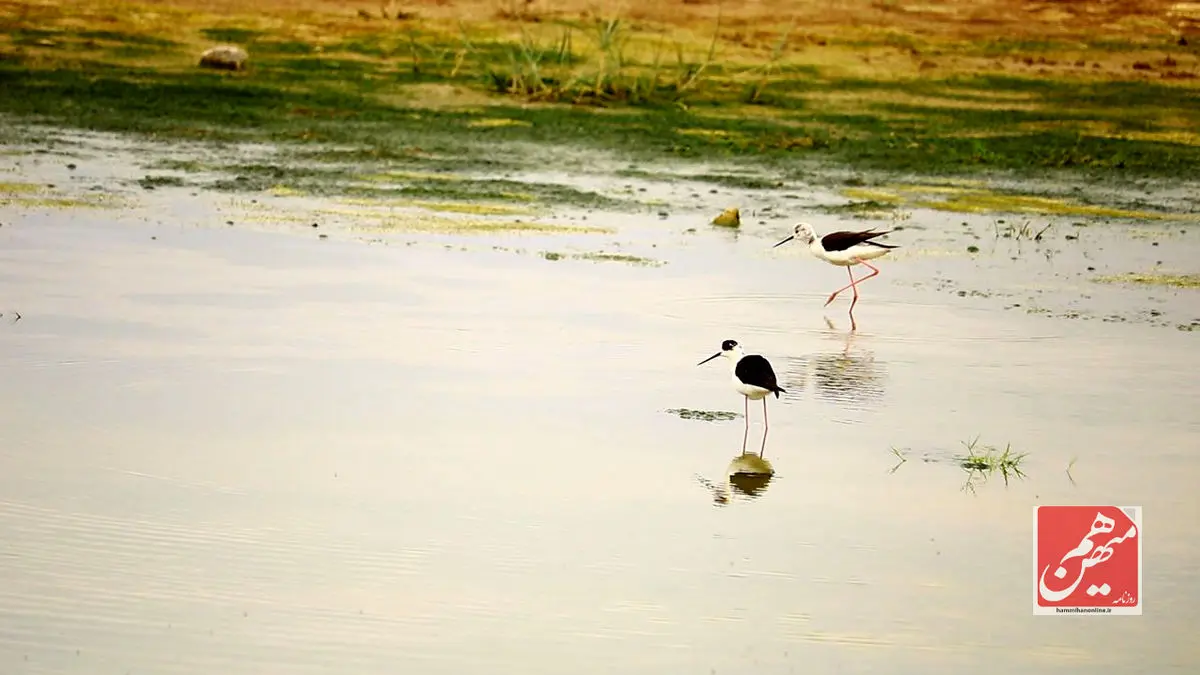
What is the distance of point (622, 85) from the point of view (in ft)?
83.2

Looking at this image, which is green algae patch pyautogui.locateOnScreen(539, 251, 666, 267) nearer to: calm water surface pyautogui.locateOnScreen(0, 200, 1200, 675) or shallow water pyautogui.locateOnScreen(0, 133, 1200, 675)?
shallow water pyautogui.locateOnScreen(0, 133, 1200, 675)

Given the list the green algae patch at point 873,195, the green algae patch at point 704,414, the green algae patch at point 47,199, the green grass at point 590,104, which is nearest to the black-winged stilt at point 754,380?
the green algae patch at point 704,414

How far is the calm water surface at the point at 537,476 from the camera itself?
20.5 ft

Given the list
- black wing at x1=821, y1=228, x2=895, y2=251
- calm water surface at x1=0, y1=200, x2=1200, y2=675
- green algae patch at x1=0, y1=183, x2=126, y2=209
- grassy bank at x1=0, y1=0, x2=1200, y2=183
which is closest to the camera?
calm water surface at x1=0, y1=200, x2=1200, y2=675

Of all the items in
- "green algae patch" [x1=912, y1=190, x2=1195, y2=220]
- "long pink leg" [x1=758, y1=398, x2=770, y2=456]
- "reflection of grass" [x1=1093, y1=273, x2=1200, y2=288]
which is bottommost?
"long pink leg" [x1=758, y1=398, x2=770, y2=456]

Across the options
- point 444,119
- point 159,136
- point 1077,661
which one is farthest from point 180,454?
point 444,119

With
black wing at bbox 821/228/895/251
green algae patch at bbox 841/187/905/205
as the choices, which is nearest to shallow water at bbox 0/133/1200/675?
black wing at bbox 821/228/895/251

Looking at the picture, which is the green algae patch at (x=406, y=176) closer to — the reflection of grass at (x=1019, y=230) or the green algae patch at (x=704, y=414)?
the reflection of grass at (x=1019, y=230)

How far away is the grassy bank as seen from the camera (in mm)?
21859

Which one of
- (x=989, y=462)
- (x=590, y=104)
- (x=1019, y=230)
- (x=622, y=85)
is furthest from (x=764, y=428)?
(x=622, y=85)

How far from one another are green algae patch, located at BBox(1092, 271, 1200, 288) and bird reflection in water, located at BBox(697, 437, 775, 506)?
6.26 m

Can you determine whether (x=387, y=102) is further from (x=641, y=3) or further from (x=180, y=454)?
(x=180, y=454)

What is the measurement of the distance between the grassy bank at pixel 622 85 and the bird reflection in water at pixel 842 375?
355 inches

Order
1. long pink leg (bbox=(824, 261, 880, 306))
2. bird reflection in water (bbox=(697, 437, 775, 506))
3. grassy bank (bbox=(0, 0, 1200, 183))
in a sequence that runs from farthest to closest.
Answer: grassy bank (bbox=(0, 0, 1200, 183))
long pink leg (bbox=(824, 261, 880, 306))
bird reflection in water (bbox=(697, 437, 775, 506))
